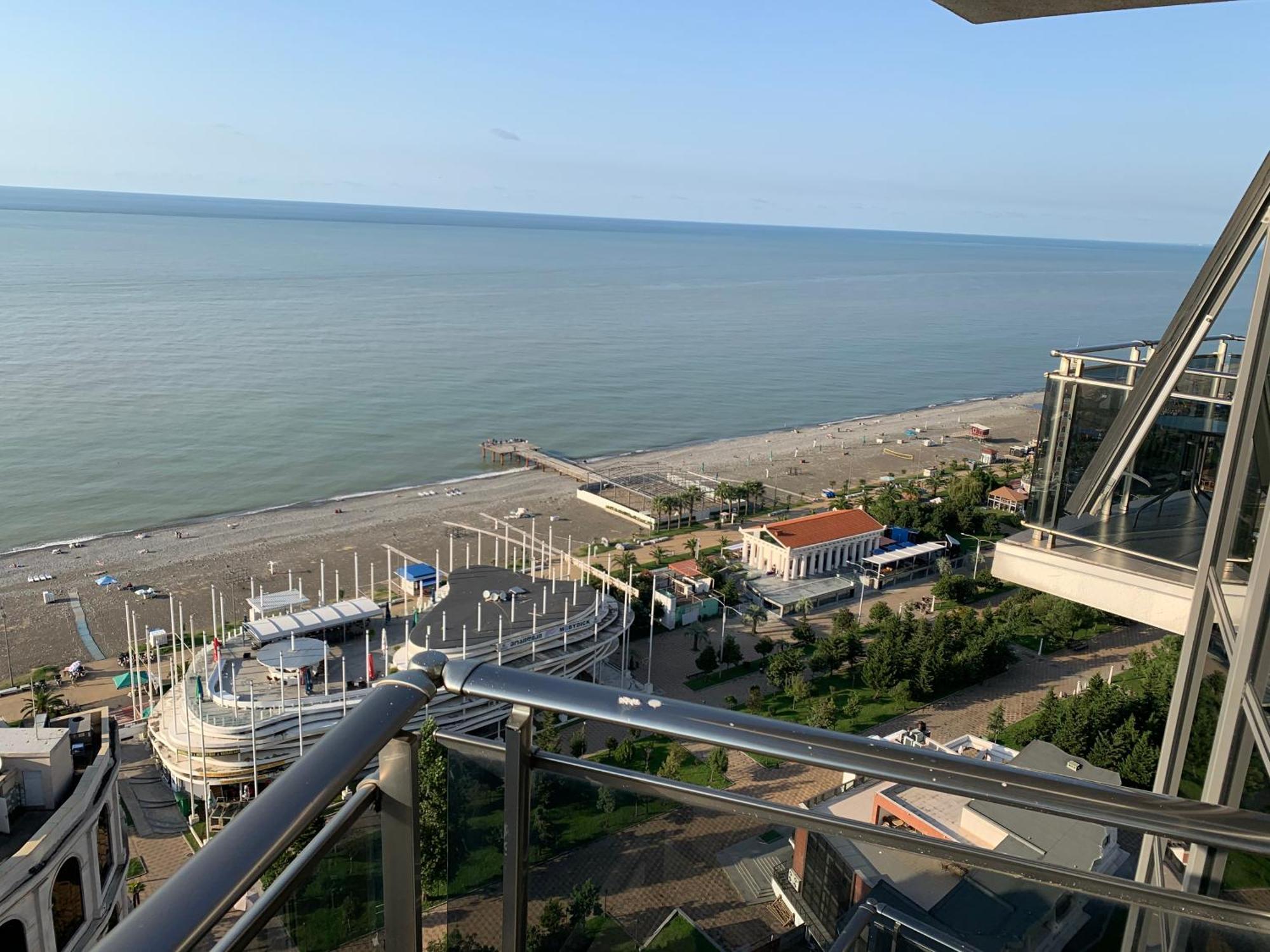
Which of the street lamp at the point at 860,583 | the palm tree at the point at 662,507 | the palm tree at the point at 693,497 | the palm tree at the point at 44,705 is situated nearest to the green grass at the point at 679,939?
the palm tree at the point at 44,705

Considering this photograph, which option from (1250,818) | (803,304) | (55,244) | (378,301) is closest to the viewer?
(1250,818)

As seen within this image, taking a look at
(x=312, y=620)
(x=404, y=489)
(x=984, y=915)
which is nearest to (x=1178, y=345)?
(x=984, y=915)

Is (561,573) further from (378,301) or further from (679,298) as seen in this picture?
(679,298)

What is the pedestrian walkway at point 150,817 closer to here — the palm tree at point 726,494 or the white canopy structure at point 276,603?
the white canopy structure at point 276,603

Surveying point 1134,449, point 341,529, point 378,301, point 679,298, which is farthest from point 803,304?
point 1134,449

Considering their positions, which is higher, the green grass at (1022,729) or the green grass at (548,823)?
the green grass at (548,823)

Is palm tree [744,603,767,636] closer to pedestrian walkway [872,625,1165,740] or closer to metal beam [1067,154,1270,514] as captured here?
pedestrian walkway [872,625,1165,740]
